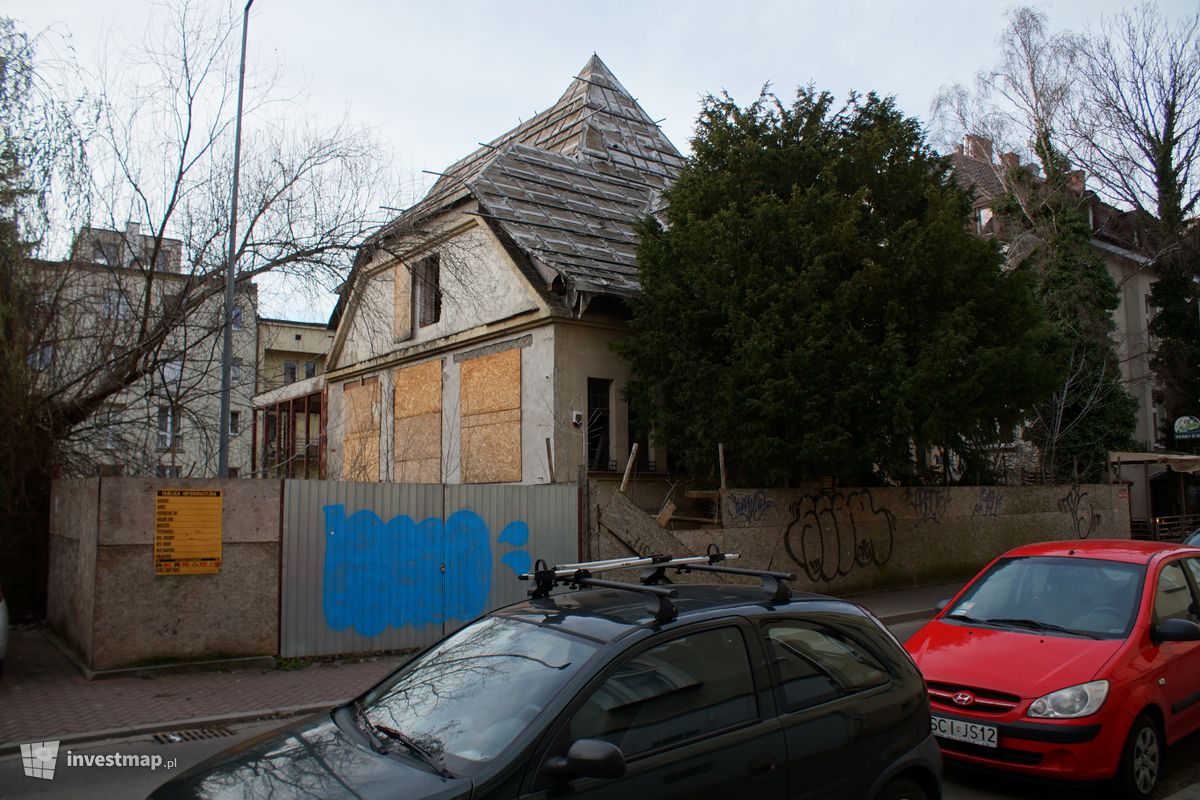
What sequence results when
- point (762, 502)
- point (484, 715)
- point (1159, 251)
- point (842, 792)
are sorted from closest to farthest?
point (484, 715), point (842, 792), point (762, 502), point (1159, 251)

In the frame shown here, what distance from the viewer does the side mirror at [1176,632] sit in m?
5.68

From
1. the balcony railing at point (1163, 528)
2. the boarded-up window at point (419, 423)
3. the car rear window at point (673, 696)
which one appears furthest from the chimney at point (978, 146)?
the car rear window at point (673, 696)

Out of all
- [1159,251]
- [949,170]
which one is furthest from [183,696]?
[1159,251]

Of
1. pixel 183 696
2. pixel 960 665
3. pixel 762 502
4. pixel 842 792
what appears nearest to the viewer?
pixel 842 792

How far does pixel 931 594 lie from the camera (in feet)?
52.0

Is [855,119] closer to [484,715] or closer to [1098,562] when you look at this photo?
[1098,562]

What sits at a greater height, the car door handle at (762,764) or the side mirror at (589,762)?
the side mirror at (589,762)

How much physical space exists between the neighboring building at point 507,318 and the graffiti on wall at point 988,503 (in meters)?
7.53

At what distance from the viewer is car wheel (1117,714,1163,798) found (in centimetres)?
527

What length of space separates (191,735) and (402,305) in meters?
16.1

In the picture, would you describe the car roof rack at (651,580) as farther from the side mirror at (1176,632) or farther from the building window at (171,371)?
the building window at (171,371)

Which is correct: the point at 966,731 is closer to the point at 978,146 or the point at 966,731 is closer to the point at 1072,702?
the point at 1072,702

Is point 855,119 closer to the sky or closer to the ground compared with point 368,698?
closer to the sky

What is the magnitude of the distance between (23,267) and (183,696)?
638cm
